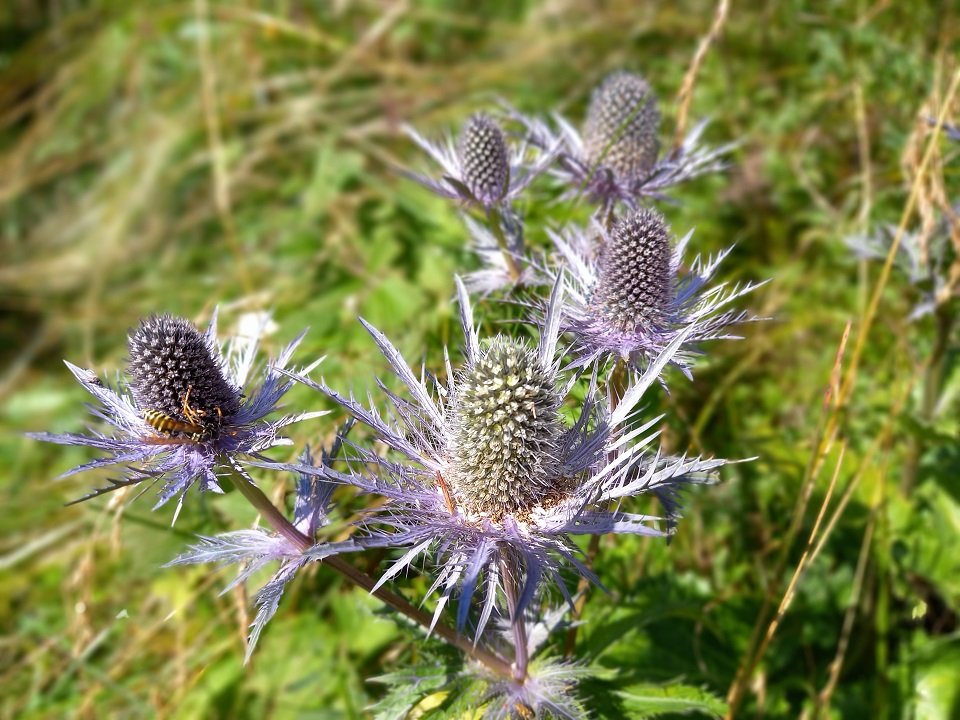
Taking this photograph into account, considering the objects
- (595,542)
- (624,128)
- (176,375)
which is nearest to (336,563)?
(176,375)

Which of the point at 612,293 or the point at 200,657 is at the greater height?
the point at 612,293

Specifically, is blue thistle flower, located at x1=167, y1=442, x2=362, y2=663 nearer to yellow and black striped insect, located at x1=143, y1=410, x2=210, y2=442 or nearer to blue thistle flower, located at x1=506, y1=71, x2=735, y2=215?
yellow and black striped insect, located at x1=143, y1=410, x2=210, y2=442

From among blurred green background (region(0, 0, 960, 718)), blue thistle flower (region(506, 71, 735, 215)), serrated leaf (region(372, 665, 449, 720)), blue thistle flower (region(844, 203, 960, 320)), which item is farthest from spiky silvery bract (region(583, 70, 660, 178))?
serrated leaf (region(372, 665, 449, 720))

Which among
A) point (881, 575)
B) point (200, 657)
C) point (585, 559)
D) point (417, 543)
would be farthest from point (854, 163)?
point (200, 657)

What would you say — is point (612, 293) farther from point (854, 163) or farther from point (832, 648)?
point (854, 163)

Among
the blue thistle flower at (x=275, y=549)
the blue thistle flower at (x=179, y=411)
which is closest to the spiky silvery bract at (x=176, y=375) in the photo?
the blue thistle flower at (x=179, y=411)

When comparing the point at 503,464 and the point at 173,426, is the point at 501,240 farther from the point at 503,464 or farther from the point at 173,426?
the point at 173,426
